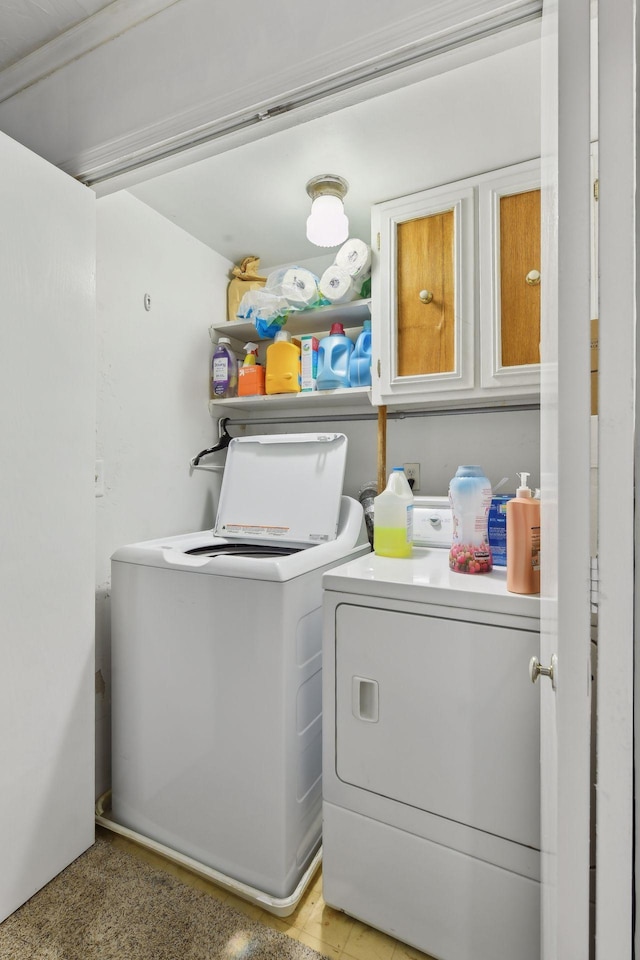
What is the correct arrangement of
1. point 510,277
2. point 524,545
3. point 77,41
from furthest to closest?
point 510,277 < point 77,41 < point 524,545

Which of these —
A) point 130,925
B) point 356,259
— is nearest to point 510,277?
point 356,259

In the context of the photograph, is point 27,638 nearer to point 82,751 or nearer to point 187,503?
point 82,751

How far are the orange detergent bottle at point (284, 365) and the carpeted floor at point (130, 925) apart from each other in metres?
1.88

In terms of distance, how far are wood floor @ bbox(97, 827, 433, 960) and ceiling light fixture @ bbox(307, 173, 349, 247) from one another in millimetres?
2330

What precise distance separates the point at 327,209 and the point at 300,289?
0.36 metres

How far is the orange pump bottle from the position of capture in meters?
1.12

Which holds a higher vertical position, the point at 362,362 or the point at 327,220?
the point at 327,220

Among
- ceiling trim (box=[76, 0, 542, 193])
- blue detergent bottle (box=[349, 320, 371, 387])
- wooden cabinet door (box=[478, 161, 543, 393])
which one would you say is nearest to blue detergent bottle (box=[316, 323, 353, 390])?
blue detergent bottle (box=[349, 320, 371, 387])

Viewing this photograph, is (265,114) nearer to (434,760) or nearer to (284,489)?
(284,489)

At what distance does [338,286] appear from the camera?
1.98 metres

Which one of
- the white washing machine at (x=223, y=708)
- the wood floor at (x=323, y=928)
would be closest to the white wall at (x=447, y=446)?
the white washing machine at (x=223, y=708)

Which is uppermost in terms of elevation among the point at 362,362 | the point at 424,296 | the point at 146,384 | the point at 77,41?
the point at 77,41

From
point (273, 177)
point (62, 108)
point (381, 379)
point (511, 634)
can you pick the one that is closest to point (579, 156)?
point (511, 634)

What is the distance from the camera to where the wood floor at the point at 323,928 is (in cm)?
122
